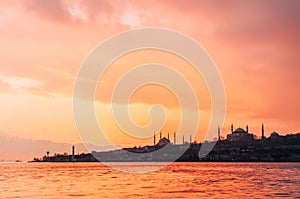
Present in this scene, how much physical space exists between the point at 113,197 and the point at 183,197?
972cm

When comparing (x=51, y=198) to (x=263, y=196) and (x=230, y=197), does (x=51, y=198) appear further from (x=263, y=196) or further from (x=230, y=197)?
(x=263, y=196)

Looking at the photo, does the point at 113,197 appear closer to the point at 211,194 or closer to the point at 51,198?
the point at 51,198

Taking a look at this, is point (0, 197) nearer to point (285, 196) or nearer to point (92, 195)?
point (92, 195)

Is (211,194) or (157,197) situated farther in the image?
(211,194)

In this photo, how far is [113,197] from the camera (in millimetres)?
72312

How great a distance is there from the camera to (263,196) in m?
72.7

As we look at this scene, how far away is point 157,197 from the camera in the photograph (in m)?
72.1

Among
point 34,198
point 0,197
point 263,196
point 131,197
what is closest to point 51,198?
point 34,198

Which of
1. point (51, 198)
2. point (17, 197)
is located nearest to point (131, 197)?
point (51, 198)

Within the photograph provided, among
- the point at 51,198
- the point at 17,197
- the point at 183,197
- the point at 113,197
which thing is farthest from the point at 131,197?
the point at 17,197

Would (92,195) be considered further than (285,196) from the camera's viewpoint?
Yes

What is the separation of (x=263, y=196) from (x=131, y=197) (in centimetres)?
1844

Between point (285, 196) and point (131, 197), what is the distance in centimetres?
2111

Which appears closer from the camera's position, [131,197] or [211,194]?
[131,197]
